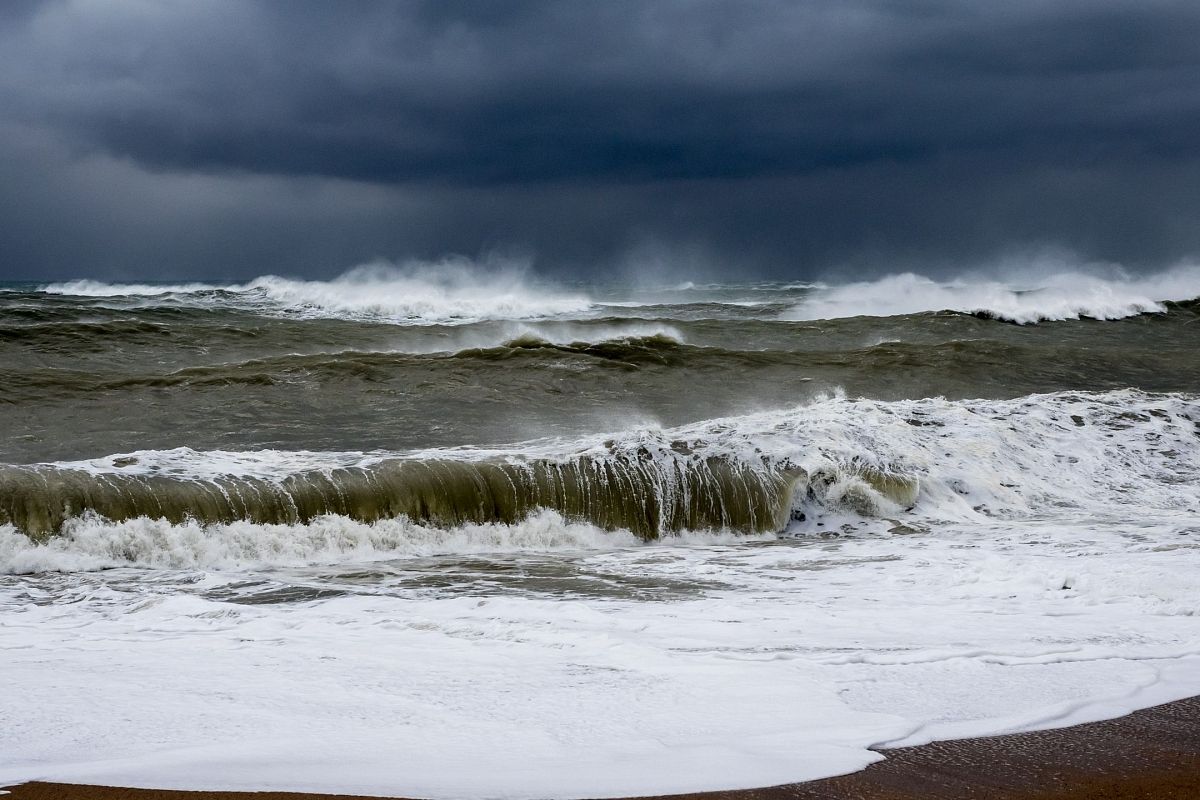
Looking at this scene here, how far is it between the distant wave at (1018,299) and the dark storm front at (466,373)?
105cm

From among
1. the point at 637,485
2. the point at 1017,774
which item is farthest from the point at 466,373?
the point at 1017,774

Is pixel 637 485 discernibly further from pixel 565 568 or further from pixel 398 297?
pixel 398 297

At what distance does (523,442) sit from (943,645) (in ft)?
20.1

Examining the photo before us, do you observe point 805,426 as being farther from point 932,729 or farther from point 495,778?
point 495,778

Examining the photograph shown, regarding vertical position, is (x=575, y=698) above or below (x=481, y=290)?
below

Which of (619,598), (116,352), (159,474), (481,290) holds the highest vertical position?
(481,290)

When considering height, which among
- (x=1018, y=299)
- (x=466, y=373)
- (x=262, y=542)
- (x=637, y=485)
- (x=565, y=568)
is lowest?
(x=565, y=568)

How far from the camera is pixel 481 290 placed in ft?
127

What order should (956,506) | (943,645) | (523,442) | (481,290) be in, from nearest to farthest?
(943,645)
(956,506)
(523,442)
(481,290)

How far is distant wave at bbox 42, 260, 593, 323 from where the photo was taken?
3183cm

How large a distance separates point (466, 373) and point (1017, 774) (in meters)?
12.5

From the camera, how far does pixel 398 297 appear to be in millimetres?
34594

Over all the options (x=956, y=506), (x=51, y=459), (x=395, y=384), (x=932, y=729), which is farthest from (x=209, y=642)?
(x=395, y=384)

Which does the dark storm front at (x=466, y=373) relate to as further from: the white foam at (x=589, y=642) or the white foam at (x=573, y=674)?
the white foam at (x=573, y=674)
